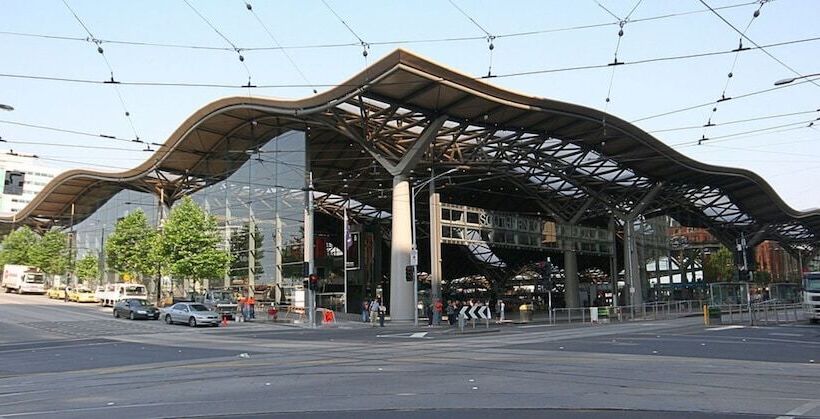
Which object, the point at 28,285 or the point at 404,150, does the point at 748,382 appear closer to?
the point at 404,150

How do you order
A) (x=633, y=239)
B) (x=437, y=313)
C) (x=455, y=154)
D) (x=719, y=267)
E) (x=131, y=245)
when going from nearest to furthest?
(x=437, y=313)
(x=455, y=154)
(x=633, y=239)
(x=131, y=245)
(x=719, y=267)

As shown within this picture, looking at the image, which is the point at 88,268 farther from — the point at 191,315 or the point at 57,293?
the point at 191,315

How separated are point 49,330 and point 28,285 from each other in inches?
2010

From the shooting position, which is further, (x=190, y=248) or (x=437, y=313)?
(x=190, y=248)

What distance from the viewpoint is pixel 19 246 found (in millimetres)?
92625

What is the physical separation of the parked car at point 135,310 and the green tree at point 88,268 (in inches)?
1314

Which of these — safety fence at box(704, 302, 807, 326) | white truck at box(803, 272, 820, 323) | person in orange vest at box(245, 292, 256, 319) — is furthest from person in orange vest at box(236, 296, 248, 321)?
white truck at box(803, 272, 820, 323)

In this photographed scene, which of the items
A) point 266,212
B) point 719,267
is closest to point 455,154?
point 266,212

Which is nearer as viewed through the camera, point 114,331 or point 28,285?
point 114,331

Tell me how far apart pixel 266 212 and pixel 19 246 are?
183ft

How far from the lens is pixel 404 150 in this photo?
4984 cm

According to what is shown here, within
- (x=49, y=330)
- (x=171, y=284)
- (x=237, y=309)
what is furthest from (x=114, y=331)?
(x=171, y=284)

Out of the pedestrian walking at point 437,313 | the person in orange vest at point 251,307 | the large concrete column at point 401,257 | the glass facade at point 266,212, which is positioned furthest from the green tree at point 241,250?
the pedestrian walking at point 437,313

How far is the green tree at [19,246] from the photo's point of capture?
92250 mm
